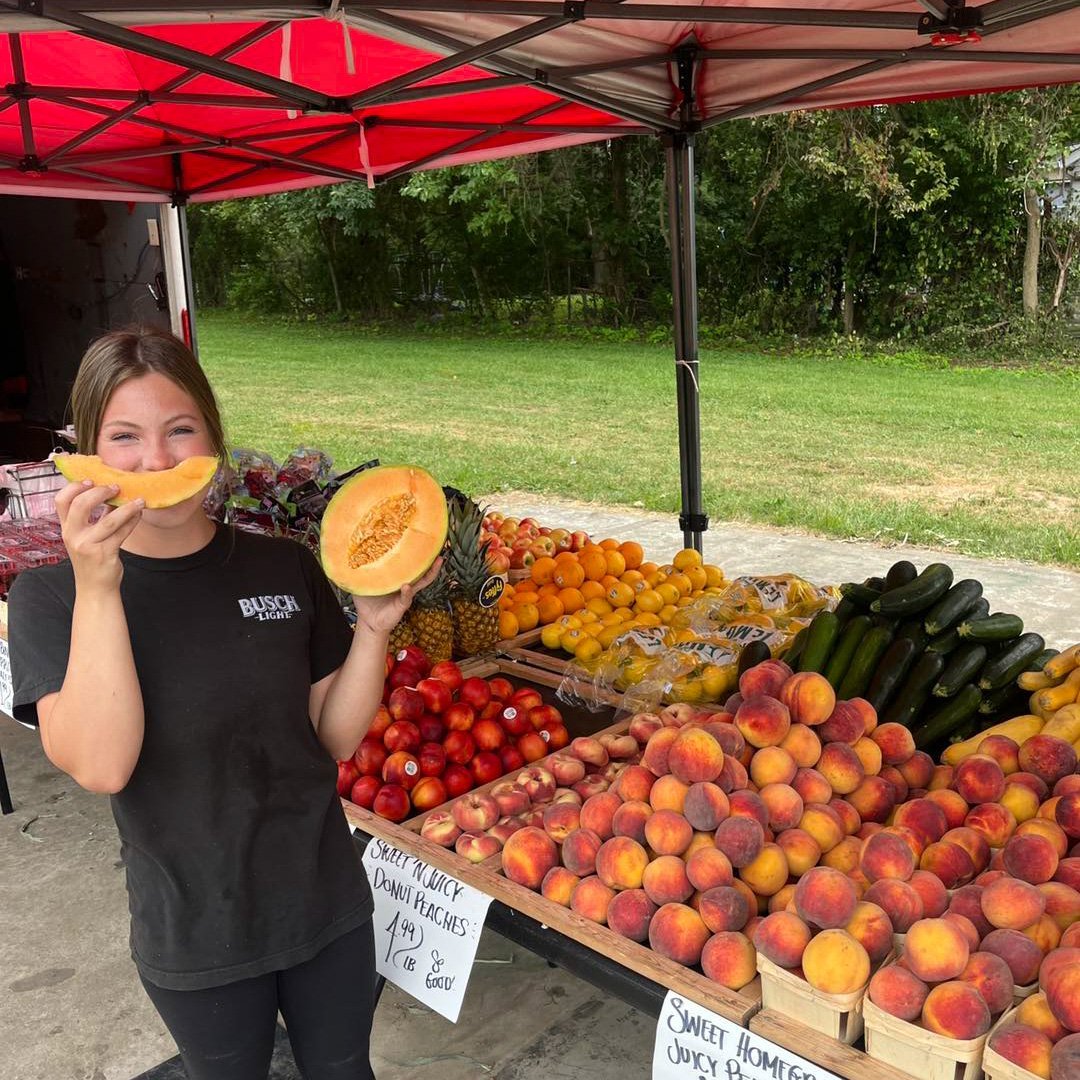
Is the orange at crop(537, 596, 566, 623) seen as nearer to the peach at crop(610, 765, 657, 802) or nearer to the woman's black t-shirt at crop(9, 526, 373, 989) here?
the peach at crop(610, 765, 657, 802)

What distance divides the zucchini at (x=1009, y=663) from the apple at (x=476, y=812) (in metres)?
1.29

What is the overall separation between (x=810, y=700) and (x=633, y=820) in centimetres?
45

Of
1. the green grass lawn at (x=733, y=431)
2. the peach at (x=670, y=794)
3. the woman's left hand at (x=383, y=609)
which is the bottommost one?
the green grass lawn at (x=733, y=431)

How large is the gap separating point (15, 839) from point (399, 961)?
2.33m

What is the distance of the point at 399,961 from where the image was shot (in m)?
2.02

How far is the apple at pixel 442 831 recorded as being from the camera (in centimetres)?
211

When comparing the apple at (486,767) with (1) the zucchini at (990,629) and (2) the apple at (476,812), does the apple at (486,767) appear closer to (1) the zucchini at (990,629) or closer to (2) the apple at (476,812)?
(2) the apple at (476,812)

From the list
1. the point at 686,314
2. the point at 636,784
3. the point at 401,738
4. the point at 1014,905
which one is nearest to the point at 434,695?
the point at 401,738

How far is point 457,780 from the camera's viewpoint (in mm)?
2393

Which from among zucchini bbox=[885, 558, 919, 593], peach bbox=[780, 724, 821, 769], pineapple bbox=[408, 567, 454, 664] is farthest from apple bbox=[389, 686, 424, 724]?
zucchini bbox=[885, 558, 919, 593]

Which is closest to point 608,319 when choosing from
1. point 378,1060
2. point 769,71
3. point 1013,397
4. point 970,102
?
point 970,102

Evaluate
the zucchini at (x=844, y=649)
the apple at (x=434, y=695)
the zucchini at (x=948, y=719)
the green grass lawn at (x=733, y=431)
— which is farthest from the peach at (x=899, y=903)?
the green grass lawn at (x=733, y=431)

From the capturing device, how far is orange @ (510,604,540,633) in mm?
3494

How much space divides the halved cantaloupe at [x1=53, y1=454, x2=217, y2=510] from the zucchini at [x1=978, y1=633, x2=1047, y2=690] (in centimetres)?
199
